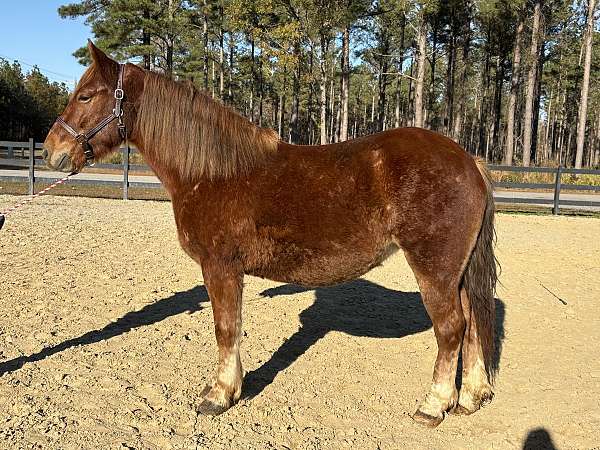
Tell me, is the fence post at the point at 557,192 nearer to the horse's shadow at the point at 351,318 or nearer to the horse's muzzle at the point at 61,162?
the horse's shadow at the point at 351,318

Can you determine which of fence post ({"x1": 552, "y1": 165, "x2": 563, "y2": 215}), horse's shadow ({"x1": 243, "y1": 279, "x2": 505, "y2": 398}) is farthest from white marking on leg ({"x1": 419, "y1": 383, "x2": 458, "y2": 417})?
fence post ({"x1": 552, "y1": 165, "x2": 563, "y2": 215})

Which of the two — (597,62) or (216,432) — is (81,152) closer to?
(216,432)

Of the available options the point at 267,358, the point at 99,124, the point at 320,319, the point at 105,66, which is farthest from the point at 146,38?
the point at 267,358

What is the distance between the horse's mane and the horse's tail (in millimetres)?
1666

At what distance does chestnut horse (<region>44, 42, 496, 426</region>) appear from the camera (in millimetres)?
3189

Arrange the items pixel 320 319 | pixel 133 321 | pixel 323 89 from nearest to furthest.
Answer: pixel 133 321 → pixel 320 319 → pixel 323 89

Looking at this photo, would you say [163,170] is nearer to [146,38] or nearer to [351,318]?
[351,318]

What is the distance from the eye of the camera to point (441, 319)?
3266mm

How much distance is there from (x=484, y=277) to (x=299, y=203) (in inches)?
61.3

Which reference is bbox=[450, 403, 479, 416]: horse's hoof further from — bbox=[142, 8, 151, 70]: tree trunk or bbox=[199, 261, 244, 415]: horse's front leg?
bbox=[142, 8, 151, 70]: tree trunk

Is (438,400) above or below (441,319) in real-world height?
below

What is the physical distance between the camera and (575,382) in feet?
12.8

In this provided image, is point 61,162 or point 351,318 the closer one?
point 61,162

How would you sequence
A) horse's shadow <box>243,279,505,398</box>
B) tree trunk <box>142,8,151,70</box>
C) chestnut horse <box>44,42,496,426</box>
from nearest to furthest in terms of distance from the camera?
chestnut horse <box>44,42,496,426</box> < horse's shadow <box>243,279,505,398</box> < tree trunk <box>142,8,151,70</box>
